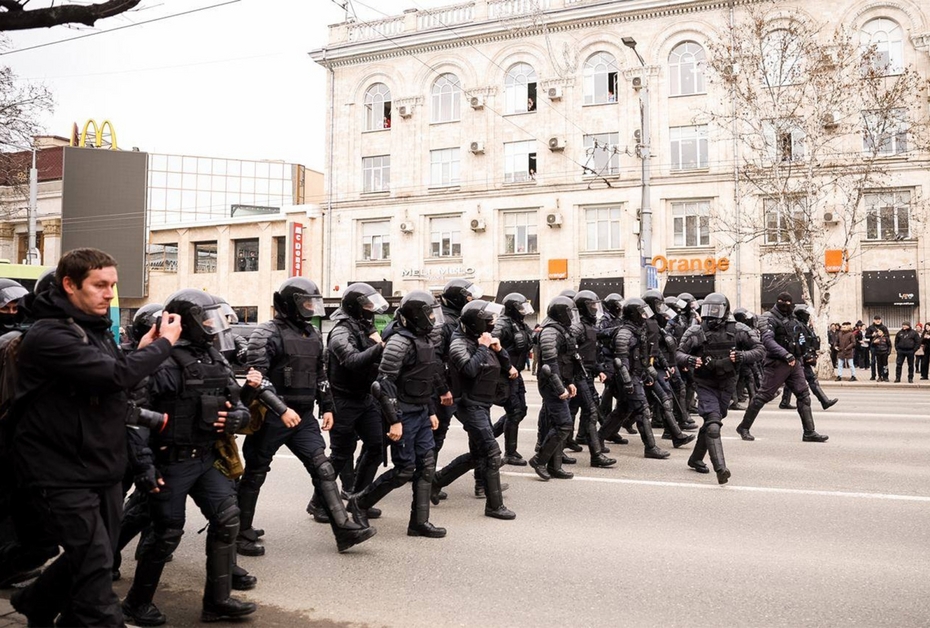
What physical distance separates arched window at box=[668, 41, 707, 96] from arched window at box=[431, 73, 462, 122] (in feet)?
30.3

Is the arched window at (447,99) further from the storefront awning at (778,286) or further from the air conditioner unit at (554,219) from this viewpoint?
the storefront awning at (778,286)

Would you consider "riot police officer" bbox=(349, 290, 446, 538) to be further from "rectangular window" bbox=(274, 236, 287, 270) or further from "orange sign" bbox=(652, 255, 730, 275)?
"rectangular window" bbox=(274, 236, 287, 270)

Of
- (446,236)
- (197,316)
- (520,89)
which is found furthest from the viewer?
(446,236)

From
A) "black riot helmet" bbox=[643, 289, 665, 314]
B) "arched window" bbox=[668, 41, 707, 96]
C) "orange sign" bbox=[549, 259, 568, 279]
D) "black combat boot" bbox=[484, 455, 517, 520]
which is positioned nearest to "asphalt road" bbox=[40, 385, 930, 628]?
"black combat boot" bbox=[484, 455, 517, 520]

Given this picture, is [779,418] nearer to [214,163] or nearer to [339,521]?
[339,521]

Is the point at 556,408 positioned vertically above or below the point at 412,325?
below

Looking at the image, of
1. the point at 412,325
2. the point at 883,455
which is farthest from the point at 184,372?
the point at 883,455

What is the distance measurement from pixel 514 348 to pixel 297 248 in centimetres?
3096

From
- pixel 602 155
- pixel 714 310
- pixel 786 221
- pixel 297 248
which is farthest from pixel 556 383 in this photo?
pixel 297 248

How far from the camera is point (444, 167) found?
3500cm

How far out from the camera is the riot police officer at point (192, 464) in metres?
4.14

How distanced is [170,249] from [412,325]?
41.5 meters

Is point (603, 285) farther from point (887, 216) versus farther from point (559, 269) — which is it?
point (887, 216)

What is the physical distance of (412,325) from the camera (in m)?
6.37
